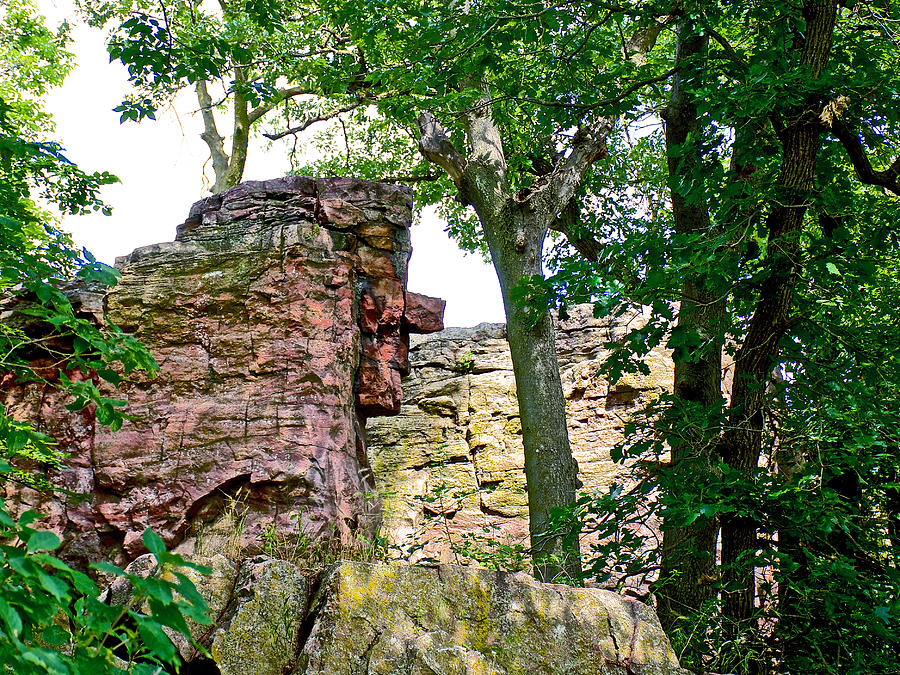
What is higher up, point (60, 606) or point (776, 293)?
point (776, 293)

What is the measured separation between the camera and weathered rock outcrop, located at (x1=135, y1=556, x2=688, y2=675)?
150 inches

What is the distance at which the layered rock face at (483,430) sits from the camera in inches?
431

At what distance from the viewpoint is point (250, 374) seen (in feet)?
23.2

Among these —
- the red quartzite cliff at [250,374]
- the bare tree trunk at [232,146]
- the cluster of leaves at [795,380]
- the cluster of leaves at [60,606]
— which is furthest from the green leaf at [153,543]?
the bare tree trunk at [232,146]

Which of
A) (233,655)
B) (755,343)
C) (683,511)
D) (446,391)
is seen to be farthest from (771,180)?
(446,391)

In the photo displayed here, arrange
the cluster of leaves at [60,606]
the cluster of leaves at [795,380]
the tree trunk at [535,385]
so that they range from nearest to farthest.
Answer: the cluster of leaves at [60,606]
the cluster of leaves at [795,380]
the tree trunk at [535,385]

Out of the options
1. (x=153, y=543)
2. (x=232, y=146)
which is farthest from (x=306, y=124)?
(x=153, y=543)

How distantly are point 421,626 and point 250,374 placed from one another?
3.79 metres

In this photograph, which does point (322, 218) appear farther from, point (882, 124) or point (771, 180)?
point (882, 124)

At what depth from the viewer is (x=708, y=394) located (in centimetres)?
684

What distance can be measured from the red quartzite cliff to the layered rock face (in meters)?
3.54

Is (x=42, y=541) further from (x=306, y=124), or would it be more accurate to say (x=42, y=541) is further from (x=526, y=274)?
(x=306, y=124)

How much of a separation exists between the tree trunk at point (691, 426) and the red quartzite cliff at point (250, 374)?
288 centimetres

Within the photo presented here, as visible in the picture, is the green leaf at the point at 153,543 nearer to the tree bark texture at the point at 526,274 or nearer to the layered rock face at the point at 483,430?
the tree bark texture at the point at 526,274
